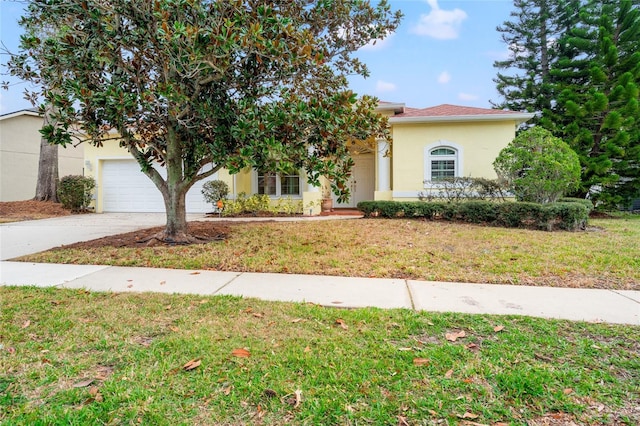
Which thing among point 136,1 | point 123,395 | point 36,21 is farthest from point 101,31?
point 123,395

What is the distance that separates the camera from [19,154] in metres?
17.4

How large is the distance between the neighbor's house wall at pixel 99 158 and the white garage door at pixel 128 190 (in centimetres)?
14

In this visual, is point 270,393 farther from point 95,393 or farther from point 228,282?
point 228,282

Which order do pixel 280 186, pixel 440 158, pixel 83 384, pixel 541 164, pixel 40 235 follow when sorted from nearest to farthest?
pixel 83 384, pixel 40 235, pixel 541 164, pixel 440 158, pixel 280 186

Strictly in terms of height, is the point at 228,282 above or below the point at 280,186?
below

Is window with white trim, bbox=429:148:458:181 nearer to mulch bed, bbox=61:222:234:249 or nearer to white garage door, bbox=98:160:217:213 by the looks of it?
mulch bed, bbox=61:222:234:249

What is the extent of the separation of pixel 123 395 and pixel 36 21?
732 centimetres

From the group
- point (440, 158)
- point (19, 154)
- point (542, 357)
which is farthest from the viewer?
point (19, 154)

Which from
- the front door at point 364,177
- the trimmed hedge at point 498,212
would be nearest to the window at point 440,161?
the trimmed hedge at point 498,212

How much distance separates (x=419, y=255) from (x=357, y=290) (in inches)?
82.4

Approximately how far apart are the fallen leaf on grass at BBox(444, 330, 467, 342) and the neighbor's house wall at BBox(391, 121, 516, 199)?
10063mm

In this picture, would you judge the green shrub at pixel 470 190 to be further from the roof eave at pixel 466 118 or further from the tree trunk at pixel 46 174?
the tree trunk at pixel 46 174

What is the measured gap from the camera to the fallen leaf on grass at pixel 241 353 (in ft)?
8.53

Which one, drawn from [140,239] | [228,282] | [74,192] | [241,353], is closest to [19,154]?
[74,192]
